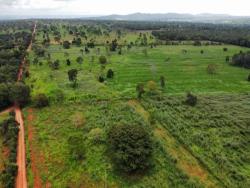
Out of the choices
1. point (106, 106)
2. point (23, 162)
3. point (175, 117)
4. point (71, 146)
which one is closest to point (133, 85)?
point (106, 106)

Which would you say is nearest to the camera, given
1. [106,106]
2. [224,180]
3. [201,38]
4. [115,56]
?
[224,180]

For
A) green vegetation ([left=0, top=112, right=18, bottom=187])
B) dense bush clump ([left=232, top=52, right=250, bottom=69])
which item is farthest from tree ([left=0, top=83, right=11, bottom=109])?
dense bush clump ([left=232, top=52, right=250, bottom=69])

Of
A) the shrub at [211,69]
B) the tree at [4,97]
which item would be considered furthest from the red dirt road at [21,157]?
the shrub at [211,69]

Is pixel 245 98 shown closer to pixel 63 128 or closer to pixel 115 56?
pixel 63 128

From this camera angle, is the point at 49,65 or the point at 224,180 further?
the point at 49,65

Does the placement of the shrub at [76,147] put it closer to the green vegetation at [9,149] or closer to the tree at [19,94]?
the green vegetation at [9,149]

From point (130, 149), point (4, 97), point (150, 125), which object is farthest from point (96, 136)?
point (4, 97)

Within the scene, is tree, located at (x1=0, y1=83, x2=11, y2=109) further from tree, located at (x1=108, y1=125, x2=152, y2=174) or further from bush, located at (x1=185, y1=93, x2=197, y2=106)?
bush, located at (x1=185, y1=93, x2=197, y2=106)
